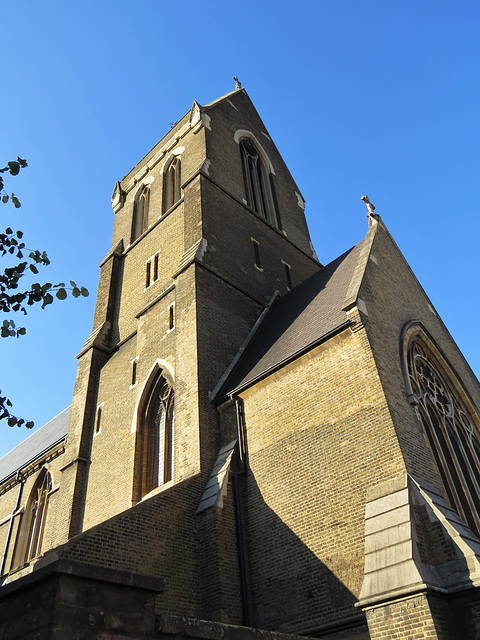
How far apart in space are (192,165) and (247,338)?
8540 millimetres

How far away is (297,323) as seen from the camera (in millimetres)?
14734

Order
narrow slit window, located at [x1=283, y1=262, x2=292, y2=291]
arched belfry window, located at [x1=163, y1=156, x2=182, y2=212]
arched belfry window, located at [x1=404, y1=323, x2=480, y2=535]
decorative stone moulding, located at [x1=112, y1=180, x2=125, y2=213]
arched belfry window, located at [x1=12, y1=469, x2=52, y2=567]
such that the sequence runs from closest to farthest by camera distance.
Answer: arched belfry window, located at [x1=404, y1=323, x2=480, y2=535], arched belfry window, located at [x1=12, y1=469, x2=52, y2=567], narrow slit window, located at [x1=283, y1=262, x2=292, y2=291], arched belfry window, located at [x1=163, y1=156, x2=182, y2=212], decorative stone moulding, located at [x1=112, y1=180, x2=125, y2=213]

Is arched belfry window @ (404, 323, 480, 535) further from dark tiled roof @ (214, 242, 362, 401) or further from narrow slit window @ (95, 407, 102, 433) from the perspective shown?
narrow slit window @ (95, 407, 102, 433)

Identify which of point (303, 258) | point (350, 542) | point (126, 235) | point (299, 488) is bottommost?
point (350, 542)

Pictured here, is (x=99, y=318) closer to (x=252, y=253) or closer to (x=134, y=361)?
(x=134, y=361)

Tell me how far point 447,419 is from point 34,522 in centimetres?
1593

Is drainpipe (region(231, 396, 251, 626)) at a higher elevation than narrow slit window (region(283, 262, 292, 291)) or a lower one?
lower

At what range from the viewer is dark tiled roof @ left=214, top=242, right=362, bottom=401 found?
12.8m

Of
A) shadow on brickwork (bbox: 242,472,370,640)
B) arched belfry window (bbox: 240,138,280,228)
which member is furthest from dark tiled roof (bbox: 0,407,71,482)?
shadow on brickwork (bbox: 242,472,370,640)

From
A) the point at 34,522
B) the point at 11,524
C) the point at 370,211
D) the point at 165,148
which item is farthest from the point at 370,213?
the point at 11,524

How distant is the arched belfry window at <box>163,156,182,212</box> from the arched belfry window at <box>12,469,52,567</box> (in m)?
11.8

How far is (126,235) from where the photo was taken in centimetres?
2262

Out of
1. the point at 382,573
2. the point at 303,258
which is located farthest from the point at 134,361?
the point at 382,573

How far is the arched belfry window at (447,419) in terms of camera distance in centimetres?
1184
